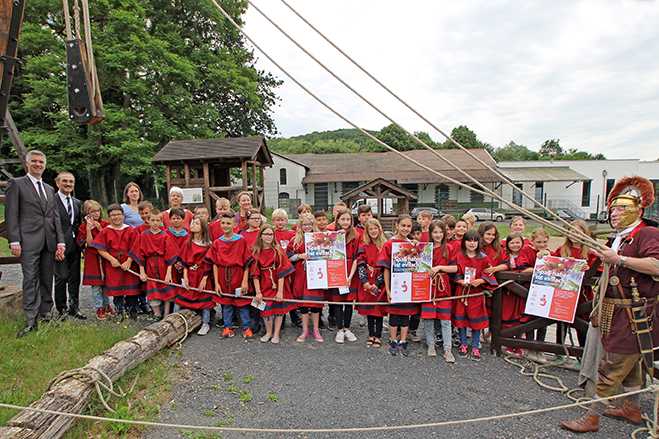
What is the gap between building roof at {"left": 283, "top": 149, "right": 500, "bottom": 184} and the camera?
1184 inches

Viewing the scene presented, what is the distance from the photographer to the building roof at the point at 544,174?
1227 inches

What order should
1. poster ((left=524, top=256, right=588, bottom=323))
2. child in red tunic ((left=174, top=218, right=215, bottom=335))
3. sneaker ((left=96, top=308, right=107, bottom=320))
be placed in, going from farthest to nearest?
sneaker ((left=96, top=308, right=107, bottom=320))
child in red tunic ((left=174, top=218, right=215, bottom=335))
poster ((left=524, top=256, right=588, bottom=323))

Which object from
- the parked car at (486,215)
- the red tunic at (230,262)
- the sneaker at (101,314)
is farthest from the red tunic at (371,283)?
the parked car at (486,215)

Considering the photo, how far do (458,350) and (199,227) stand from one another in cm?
371

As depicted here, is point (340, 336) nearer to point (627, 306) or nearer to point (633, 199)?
point (627, 306)

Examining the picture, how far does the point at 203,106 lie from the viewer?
21266 mm

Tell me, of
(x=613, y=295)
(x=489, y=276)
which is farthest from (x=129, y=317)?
(x=613, y=295)

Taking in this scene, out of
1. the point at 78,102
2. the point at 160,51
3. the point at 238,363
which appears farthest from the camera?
the point at 160,51

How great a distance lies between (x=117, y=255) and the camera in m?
5.20

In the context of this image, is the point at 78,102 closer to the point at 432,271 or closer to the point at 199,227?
the point at 199,227

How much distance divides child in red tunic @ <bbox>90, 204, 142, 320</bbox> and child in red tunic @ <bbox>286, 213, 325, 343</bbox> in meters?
2.27

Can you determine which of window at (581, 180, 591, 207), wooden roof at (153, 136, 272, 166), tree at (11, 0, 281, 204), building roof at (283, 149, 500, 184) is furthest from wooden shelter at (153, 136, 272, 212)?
window at (581, 180, 591, 207)

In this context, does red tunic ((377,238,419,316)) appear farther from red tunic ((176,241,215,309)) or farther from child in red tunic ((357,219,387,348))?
red tunic ((176,241,215,309))

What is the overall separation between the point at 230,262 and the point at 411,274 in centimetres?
231
